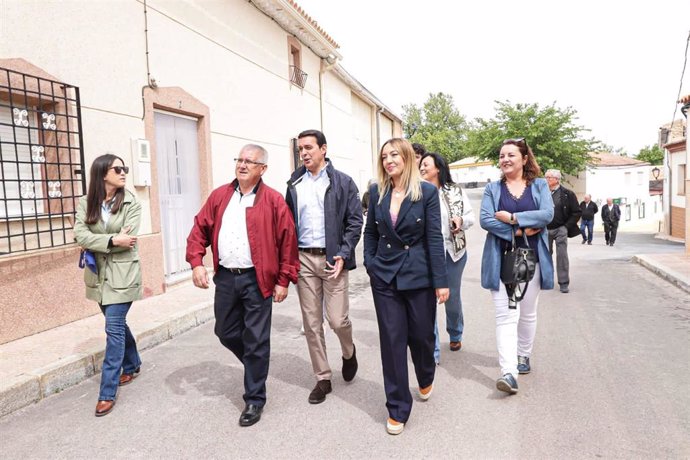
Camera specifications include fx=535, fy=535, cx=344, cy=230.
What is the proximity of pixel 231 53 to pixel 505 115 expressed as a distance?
31.0 metres

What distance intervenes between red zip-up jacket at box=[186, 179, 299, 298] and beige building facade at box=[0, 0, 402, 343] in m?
2.56

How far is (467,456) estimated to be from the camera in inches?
115

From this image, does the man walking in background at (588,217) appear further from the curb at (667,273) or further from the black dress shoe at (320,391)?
the black dress shoe at (320,391)

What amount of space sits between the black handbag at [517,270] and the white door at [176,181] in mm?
5722

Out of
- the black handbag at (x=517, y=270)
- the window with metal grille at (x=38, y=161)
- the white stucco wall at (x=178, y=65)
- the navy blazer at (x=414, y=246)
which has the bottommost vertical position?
the black handbag at (x=517, y=270)

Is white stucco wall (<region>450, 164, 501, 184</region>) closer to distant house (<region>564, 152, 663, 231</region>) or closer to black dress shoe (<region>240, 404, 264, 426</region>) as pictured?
distant house (<region>564, 152, 663, 231</region>)

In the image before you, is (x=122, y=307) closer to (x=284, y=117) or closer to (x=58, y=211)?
(x=58, y=211)

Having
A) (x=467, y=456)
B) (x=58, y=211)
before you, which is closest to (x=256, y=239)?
(x=467, y=456)

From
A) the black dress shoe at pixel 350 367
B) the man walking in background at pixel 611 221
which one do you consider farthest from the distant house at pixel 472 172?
the black dress shoe at pixel 350 367

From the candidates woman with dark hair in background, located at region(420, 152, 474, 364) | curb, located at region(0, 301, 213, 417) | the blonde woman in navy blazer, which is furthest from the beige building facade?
woman with dark hair in background, located at region(420, 152, 474, 364)

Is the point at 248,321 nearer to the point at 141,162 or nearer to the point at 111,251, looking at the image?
the point at 111,251

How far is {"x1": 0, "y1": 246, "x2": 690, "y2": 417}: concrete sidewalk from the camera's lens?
4008 mm

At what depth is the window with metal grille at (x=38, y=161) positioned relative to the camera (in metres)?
5.21

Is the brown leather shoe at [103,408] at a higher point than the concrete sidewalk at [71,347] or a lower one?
lower
